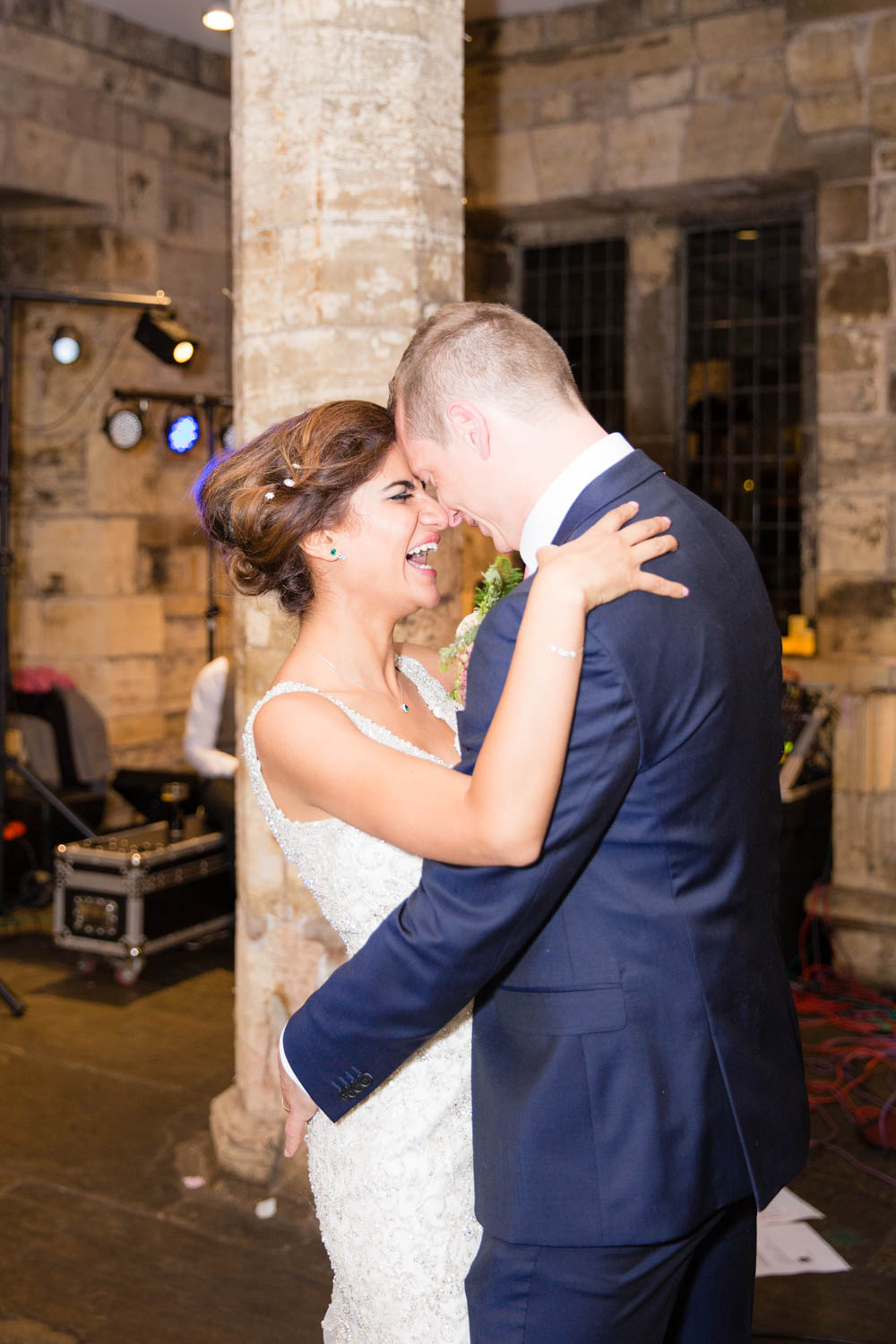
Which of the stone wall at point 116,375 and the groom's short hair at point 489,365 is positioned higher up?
the stone wall at point 116,375

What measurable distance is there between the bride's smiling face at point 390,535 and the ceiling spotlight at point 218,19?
567cm

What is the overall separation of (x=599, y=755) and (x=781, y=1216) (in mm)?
2665

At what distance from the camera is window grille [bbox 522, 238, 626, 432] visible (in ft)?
24.3

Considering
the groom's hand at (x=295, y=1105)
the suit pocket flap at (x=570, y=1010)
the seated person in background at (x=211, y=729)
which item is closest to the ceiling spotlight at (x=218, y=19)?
the seated person in background at (x=211, y=729)

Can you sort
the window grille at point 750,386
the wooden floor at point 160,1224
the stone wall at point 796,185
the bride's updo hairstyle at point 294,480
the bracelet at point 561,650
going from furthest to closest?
the window grille at point 750,386 < the stone wall at point 796,185 < the wooden floor at point 160,1224 < the bride's updo hairstyle at point 294,480 < the bracelet at point 561,650

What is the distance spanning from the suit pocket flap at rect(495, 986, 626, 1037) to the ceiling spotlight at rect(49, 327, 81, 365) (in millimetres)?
6630

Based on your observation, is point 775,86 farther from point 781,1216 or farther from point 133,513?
point 781,1216

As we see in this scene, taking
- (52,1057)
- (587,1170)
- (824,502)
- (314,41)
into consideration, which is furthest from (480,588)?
(824,502)

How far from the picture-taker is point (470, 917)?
4.69ft

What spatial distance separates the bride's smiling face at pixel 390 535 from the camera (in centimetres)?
207

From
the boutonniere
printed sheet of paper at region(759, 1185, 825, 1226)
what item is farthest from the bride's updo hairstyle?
printed sheet of paper at region(759, 1185, 825, 1226)

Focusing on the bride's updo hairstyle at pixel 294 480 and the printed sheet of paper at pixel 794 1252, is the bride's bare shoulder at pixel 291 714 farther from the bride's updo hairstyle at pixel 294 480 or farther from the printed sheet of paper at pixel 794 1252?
the printed sheet of paper at pixel 794 1252

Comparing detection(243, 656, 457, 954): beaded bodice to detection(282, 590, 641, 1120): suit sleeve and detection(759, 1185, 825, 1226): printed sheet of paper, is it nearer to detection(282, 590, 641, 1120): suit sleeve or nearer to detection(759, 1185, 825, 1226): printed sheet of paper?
detection(282, 590, 641, 1120): suit sleeve

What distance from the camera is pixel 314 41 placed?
313 cm
